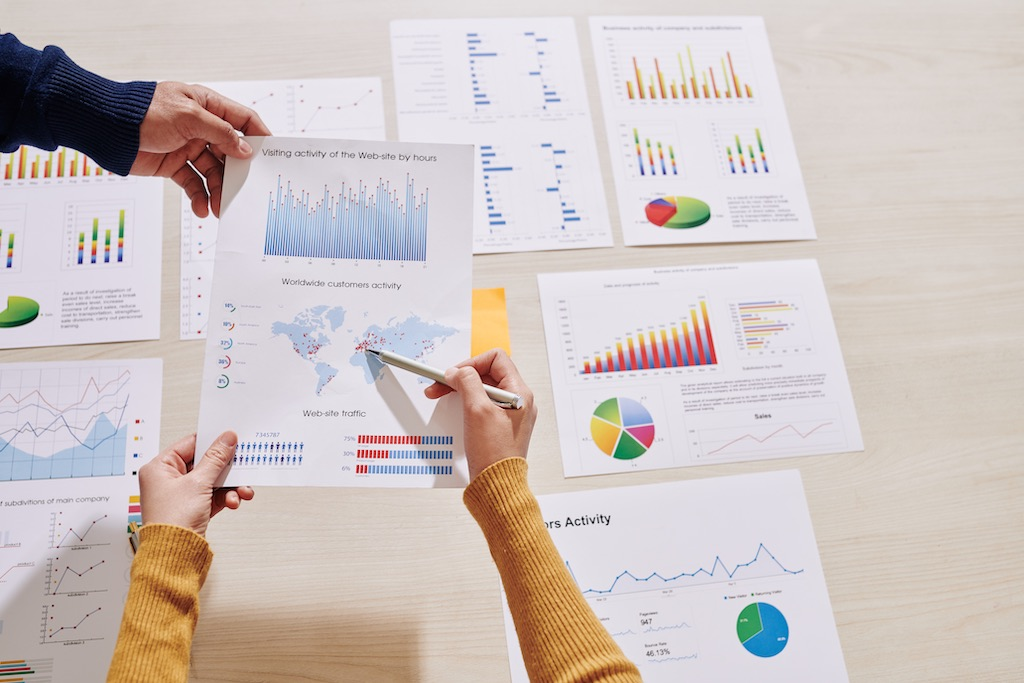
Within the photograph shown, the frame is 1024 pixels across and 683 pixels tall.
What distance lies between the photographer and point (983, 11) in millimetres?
1178

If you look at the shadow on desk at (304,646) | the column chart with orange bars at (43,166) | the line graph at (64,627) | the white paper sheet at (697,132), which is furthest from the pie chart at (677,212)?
the line graph at (64,627)

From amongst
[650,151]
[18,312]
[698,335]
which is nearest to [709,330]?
[698,335]

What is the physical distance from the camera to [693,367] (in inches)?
36.9

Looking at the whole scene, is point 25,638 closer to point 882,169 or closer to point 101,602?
point 101,602

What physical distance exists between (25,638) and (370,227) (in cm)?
56

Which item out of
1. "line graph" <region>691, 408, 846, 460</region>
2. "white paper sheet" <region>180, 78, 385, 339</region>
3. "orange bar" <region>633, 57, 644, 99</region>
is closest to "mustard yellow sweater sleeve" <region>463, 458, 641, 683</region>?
"line graph" <region>691, 408, 846, 460</region>

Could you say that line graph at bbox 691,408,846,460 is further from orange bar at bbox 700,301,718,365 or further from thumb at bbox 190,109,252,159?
thumb at bbox 190,109,252,159

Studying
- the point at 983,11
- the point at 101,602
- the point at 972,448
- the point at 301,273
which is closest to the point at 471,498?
the point at 301,273

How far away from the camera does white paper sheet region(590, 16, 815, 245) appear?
3.27 ft

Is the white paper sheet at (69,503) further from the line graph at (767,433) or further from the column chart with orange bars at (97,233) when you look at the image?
the line graph at (767,433)

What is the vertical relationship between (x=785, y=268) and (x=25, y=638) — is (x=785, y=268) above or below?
above

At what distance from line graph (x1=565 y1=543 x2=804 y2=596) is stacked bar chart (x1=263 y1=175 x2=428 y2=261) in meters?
0.41

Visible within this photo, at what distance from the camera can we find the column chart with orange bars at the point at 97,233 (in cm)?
89

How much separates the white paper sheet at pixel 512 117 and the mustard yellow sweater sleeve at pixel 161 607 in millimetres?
500
